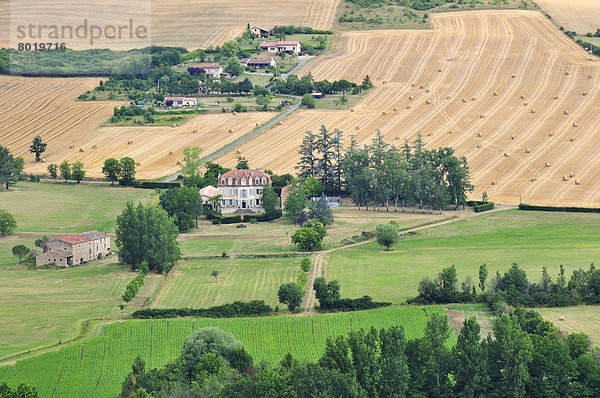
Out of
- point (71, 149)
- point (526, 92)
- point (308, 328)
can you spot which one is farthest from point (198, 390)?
point (526, 92)

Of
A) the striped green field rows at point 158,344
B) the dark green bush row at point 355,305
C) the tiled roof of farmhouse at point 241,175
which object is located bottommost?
the striped green field rows at point 158,344

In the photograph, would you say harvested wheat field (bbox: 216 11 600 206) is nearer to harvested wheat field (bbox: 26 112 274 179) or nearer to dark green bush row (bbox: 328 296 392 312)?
harvested wheat field (bbox: 26 112 274 179)

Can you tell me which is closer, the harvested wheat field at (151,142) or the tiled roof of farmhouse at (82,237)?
the tiled roof of farmhouse at (82,237)

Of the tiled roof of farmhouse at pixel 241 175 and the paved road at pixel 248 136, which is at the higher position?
Answer: the paved road at pixel 248 136

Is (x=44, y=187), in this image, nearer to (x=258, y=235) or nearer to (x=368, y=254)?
(x=258, y=235)

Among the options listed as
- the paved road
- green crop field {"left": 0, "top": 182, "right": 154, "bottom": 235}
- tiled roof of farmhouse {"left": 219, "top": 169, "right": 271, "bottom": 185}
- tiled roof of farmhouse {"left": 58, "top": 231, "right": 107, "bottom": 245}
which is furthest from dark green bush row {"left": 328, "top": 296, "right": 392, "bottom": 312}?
the paved road

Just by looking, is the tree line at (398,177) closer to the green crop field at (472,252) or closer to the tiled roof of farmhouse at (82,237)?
the green crop field at (472,252)

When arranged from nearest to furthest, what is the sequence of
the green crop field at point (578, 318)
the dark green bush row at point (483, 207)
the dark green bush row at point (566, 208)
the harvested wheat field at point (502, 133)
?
the green crop field at point (578, 318), the dark green bush row at point (566, 208), the dark green bush row at point (483, 207), the harvested wheat field at point (502, 133)

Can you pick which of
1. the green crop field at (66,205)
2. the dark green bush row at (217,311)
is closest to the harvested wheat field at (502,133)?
the green crop field at (66,205)

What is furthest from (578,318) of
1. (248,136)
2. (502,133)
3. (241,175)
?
(248,136)
